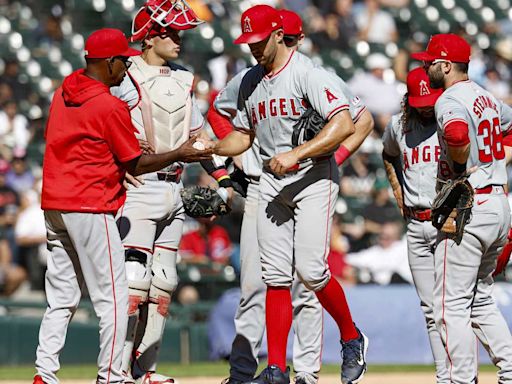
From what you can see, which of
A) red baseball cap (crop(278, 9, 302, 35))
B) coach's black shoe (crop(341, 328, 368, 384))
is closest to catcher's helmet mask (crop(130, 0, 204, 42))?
red baseball cap (crop(278, 9, 302, 35))

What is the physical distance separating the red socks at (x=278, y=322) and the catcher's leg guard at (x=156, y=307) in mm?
858

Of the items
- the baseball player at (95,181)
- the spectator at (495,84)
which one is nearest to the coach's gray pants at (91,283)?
the baseball player at (95,181)

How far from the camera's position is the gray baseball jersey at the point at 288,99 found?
19.4 ft

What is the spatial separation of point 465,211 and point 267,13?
150cm

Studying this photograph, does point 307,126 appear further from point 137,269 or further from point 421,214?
point 137,269

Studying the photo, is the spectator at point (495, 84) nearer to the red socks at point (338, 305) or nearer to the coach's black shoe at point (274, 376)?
the red socks at point (338, 305)

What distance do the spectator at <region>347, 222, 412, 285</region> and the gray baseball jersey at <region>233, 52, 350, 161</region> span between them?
17.7 ft

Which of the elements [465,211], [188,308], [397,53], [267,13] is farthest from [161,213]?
[397,53]

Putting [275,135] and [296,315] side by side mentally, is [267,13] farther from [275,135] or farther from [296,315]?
[296,315]

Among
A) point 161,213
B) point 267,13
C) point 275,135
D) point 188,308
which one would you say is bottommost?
point 188,308

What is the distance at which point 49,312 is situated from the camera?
5.90 m

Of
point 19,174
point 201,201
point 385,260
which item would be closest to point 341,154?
point 201,201

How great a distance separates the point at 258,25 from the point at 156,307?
1.87 metres

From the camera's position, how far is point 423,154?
6539 millimetres
